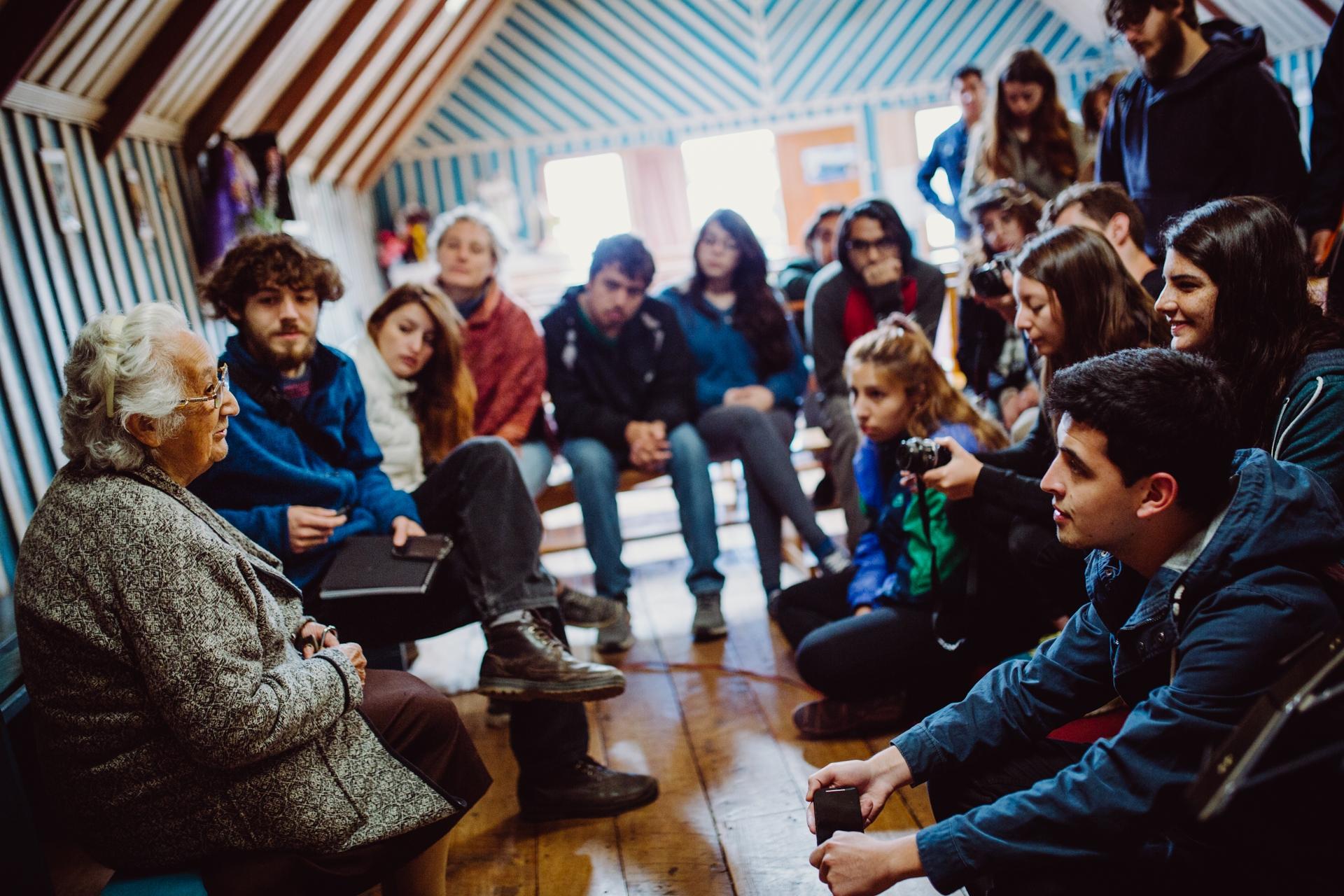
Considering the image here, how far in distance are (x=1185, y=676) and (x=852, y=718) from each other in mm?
1336

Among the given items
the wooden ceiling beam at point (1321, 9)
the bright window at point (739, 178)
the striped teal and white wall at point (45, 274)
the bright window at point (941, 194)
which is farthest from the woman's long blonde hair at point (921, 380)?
the bright window at point (941, 194)

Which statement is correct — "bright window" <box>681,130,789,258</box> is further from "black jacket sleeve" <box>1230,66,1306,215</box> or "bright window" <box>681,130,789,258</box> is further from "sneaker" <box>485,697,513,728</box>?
"sneaker" <box>485,697,513,728</box>

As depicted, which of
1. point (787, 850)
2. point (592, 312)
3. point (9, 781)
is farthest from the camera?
point (592, 312)

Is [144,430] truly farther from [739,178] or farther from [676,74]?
[739,178]

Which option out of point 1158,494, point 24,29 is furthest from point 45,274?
point 1158,494

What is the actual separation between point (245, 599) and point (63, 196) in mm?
2485

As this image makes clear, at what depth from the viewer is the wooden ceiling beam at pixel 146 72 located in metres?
3.59

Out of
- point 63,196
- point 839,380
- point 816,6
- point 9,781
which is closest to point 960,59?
point 816,6

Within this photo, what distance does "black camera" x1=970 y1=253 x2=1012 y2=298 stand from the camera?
2602 mm

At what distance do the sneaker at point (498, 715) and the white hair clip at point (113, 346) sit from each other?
1536 mm

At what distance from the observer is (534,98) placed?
9.95 meters

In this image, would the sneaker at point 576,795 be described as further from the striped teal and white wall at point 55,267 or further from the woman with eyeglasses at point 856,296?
the woman with eyeglasses at point 856,296

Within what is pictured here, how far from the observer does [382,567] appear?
215cm

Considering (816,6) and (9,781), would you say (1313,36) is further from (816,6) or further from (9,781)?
(9,781)
